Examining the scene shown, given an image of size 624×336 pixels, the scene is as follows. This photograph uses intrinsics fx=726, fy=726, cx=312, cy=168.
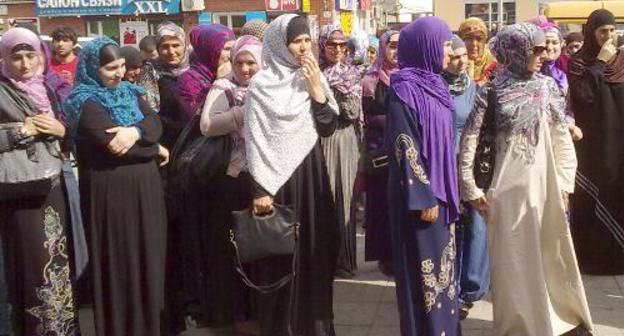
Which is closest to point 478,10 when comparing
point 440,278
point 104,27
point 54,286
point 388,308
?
point 104,27

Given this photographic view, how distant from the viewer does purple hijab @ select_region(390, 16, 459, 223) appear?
10.6ft

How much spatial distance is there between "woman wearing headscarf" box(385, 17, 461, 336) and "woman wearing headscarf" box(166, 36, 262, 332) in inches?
32.8

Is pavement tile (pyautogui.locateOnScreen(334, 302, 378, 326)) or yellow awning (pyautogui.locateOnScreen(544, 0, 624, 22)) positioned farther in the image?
yellow awning (pyautogui.locateOnScreen(544, 0, 624, 22))

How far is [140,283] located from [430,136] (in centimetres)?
161

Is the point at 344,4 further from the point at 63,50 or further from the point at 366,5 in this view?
the point at 63,50

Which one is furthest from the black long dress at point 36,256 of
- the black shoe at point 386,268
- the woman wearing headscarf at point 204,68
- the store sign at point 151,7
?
the store sign at point 151,7

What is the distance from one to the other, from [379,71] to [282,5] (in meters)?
18.8

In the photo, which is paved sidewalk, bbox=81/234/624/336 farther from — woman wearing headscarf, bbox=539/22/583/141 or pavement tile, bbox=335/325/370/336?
woman wearing headscarf, bbox=539/22/583/141

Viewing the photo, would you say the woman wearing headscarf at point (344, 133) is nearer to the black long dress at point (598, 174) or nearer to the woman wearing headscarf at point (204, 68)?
the woman wearing headscarf at point (204, 68)

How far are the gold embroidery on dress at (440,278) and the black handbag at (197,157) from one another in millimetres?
1218

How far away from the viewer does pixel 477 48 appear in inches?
189

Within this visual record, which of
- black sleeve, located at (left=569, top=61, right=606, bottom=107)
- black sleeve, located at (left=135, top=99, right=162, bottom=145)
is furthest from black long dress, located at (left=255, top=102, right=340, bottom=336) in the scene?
black sleeve, located at (left=569, top=61, right=606, bottom=107)

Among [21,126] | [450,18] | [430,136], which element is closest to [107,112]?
[21,126]

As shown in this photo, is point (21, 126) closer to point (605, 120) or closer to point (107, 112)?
point (107, 112)
